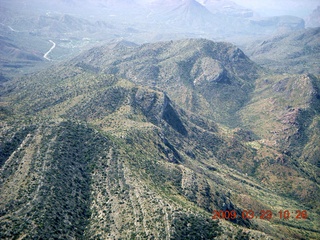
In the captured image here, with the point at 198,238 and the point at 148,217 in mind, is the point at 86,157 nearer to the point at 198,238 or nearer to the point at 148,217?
the point at 148,217

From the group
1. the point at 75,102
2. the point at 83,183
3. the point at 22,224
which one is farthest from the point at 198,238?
the point at 75,102

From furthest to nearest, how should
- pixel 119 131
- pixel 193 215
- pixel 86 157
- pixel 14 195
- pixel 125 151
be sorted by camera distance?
pixel 119 131 < pixel 125 151 < pixel 86 157 < pixel 193 215 < pixel 14 195

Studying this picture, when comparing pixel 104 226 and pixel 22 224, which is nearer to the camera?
pixel 22 224

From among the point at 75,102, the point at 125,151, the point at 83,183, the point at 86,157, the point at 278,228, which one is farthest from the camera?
the point at 75,102

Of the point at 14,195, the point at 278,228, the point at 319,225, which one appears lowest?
the point at 319,225

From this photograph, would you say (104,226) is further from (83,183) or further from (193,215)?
(193,215)

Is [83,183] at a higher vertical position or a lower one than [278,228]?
higher
